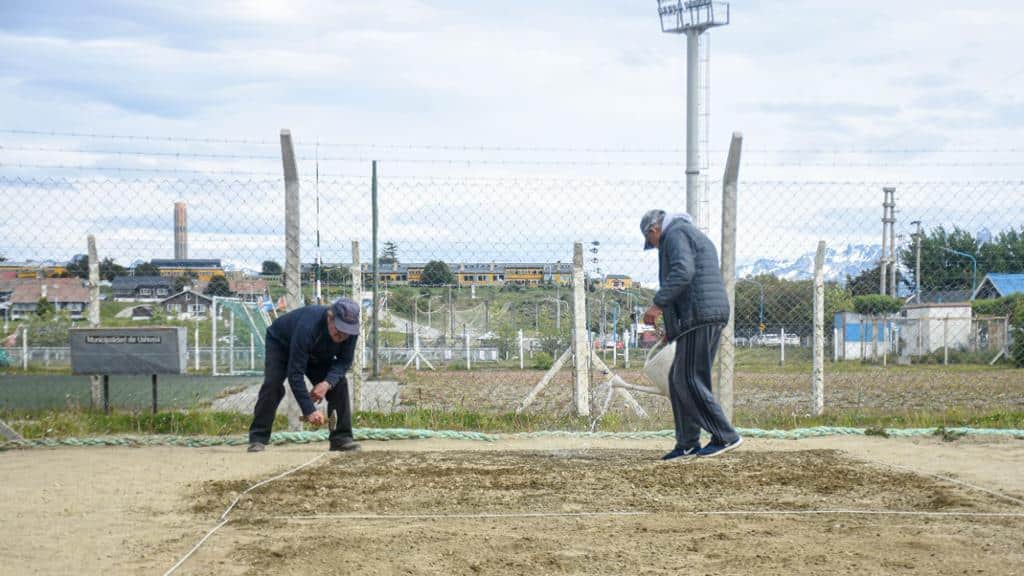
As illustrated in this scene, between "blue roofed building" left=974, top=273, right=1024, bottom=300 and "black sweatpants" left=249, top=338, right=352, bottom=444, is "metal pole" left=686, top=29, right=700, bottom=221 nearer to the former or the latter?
"blue roofed building" left=974, top=273, right=1024, bottom=300

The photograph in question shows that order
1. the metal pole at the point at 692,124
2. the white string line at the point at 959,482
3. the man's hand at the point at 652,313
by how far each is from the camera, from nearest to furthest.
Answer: the white string line at the point at 959,482 < the man's hand at the point at 652,313 < the metal pole at the point at 692,124

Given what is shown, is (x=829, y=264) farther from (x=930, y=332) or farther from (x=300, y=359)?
(x=930, y=332)

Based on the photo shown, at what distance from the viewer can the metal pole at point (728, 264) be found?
28.1 feet

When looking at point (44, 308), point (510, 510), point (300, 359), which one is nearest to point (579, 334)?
point (300, 359)

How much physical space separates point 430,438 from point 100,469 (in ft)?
9.15

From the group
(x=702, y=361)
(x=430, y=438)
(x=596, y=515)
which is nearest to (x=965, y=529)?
(x=596, y=515)

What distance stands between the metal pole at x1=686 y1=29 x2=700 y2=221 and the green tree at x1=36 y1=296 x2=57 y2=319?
22.6 feet

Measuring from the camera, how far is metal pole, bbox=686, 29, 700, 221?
10820 millimetres

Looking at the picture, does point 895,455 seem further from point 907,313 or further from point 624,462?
point 907,313

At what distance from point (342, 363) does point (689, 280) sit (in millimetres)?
2629

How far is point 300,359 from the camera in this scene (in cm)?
713

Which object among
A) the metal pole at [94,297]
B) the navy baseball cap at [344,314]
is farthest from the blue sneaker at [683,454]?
the metal pole at [94,297]

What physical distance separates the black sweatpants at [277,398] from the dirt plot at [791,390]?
11.3 feet

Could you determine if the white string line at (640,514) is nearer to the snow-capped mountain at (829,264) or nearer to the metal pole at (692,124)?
the snow-capped mountain at (829,264)
